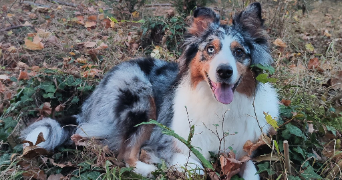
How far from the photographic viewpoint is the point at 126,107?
367 centimetres

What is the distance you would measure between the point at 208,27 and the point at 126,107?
1410mm

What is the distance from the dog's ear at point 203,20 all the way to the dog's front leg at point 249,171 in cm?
141

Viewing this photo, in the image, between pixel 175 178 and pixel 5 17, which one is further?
pixel 5 17

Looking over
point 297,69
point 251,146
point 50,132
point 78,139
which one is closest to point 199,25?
point 251,146

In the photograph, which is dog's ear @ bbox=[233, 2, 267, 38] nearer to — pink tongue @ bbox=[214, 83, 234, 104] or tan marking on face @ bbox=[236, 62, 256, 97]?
tan marking on face @ bbox=[236, 62, 256, 97]

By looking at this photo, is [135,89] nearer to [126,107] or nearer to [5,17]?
[126,107]

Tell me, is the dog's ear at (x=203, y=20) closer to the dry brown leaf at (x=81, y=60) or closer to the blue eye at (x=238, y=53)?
the blue eye at (x=238, y=53)

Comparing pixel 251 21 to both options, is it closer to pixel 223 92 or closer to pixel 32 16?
pixel 223 92

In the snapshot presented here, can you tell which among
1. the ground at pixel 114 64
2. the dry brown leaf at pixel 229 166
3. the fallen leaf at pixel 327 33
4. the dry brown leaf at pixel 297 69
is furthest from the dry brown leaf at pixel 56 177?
the fallen leaf at pixel 327 33

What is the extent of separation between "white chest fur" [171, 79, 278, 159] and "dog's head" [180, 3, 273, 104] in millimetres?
141

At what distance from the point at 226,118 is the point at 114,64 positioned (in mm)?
2930

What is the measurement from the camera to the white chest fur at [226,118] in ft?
9.55

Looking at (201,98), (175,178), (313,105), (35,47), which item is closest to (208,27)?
(201,98)

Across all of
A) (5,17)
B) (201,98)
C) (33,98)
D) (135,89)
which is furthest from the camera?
(5,17)
